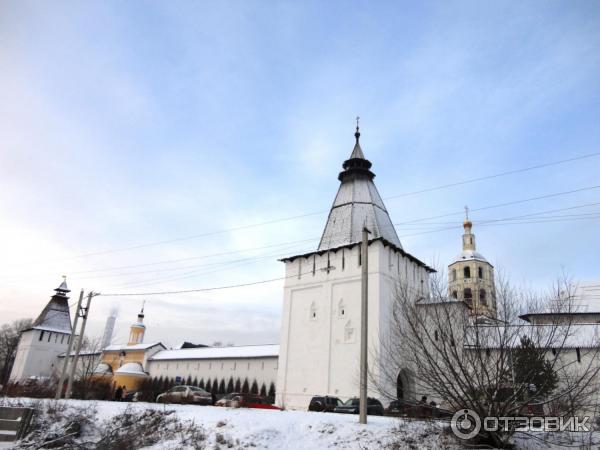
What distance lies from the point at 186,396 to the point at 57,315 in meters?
46.6

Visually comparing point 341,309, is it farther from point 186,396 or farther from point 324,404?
point 186,396

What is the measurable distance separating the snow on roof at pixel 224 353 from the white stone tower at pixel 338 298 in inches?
449

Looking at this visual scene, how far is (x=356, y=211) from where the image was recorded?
2894 centimetres

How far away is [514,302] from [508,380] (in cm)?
171

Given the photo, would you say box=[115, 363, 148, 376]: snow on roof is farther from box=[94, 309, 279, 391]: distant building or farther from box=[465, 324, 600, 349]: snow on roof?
box=[465, 324, 600, 349]: snow on roof

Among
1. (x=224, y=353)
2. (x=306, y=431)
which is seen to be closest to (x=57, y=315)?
(x=224, y=353)

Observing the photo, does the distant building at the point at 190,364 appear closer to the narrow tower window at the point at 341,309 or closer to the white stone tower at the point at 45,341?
the white stone tower at the point at 45,341

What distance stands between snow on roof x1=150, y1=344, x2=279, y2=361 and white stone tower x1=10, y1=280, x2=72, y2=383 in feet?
50.5

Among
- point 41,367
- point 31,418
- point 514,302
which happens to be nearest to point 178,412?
point 31,418

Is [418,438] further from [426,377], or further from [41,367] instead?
[41,367]

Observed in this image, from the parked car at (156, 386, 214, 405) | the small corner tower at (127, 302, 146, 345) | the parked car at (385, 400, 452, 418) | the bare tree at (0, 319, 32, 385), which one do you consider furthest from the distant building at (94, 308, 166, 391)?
the parked car at (385, 400, 452, 418)

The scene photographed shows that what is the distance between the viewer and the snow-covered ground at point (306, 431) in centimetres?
1028

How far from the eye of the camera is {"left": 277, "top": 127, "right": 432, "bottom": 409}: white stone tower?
24312 mm

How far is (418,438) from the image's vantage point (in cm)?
1020
